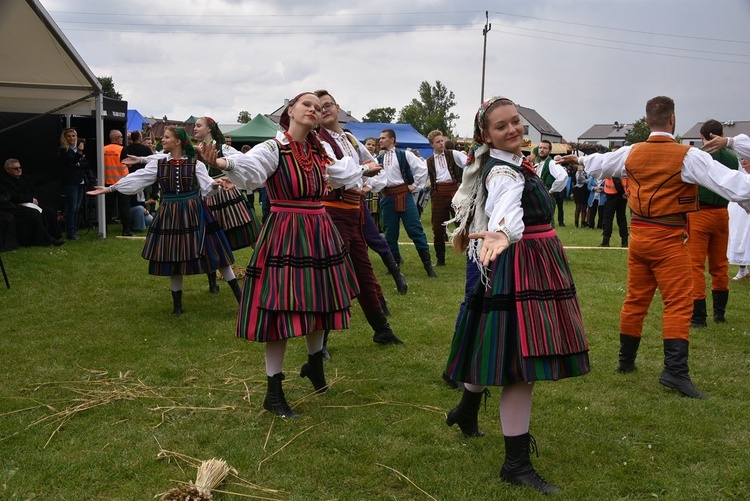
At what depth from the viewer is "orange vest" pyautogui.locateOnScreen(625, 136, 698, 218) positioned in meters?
4.44

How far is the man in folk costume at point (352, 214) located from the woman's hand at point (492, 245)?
2470 millimetres

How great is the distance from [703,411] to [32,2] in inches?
345

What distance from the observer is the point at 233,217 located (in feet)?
23.7

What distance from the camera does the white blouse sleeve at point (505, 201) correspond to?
281 cm

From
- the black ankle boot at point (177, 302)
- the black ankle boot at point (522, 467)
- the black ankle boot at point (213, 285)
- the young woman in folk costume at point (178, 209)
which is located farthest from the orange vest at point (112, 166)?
the black ankle boot at point (522, 467)

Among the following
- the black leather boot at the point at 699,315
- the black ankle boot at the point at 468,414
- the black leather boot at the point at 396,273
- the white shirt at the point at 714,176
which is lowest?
the black ankle boot at the point at 468,414

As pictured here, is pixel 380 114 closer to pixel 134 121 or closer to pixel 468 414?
pixel 134 121

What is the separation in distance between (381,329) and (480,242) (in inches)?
103

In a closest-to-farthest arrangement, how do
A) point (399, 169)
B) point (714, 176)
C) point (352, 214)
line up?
point (714, 176) → point (352, 214) → point (399, 169)

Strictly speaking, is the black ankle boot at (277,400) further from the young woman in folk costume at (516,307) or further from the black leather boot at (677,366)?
the black leather boot at (677,366)

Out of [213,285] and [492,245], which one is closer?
[492,245]

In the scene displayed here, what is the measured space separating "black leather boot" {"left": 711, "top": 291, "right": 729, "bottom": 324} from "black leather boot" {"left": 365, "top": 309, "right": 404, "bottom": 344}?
10.7ft

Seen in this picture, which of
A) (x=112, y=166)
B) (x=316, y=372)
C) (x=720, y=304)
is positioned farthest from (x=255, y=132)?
(x=316, y=372)

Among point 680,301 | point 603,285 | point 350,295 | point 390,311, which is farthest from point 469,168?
point 603,285
